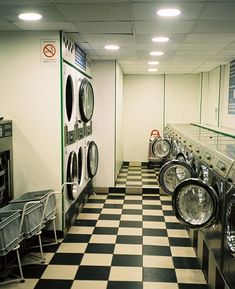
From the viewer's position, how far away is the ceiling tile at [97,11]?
320 cm

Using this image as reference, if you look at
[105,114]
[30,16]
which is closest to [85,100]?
[105,114]

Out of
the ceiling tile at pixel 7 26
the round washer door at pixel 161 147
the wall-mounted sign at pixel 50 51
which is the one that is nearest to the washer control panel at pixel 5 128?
the wall-mounted sign at pixel 50 51

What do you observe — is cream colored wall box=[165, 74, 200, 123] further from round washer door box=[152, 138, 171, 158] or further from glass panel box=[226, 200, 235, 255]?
glass panel box=[226, 200, 235, 255]

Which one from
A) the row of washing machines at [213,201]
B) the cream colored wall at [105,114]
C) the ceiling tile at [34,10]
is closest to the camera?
the row of washing machines at [213,201]

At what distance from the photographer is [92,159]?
6.51 metres

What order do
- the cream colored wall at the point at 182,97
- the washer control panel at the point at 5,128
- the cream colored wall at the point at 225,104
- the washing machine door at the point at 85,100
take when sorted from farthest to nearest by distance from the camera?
1. the cream colored wall at the point at 182,97
2. the cream colored wall at the point at 225,104
3. the washing machine door at the point at 85,100
4. the washer control panel at the point at 5,128

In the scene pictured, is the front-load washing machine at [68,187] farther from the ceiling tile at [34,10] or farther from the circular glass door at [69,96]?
the ceiling tile at [34,10]

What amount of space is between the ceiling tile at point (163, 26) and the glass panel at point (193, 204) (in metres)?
1.83

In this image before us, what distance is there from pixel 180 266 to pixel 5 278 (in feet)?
5.92

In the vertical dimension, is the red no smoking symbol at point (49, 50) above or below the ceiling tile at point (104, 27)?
below

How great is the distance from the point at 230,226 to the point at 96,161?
4561 millimetres

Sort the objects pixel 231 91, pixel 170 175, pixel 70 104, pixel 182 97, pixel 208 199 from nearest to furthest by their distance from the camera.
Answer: pixel 208 199 < pixel 170 175 < pixel 70 104 < pixel 231 91 < pixel 182 97

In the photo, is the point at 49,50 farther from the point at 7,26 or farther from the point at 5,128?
the point at 5,128

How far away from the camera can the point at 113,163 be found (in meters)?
7.02
